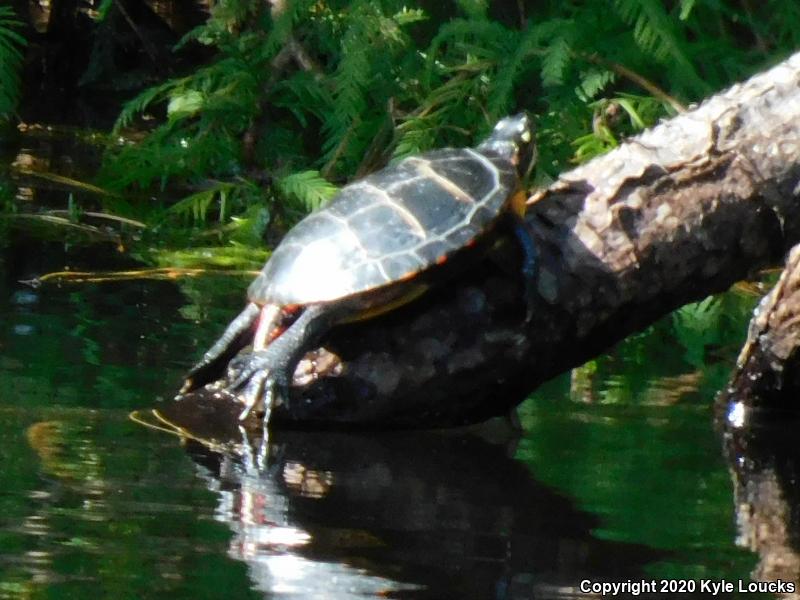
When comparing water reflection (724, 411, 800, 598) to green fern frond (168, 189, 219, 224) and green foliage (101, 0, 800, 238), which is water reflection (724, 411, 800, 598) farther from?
green fern frond (168, 189, 219, 224)

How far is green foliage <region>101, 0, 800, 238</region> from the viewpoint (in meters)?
4.98

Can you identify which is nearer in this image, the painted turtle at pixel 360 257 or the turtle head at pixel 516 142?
the painted turtle at pixel 360 257

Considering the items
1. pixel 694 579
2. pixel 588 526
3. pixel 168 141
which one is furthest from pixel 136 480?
pixel 168 141

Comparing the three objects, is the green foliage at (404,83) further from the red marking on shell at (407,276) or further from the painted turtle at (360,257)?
the red marking on shell at (407,276)

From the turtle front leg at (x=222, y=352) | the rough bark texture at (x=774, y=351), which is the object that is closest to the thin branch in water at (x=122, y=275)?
the turtle front leg at (x=222, y=352)

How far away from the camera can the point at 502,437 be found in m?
2.87

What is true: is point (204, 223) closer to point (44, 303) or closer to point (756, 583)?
point (44, 303)

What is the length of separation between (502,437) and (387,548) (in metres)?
0.85

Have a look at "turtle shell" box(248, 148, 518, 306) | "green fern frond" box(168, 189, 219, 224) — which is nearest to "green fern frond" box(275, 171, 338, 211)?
"green fern frond" box(168, 189, 219, 224)

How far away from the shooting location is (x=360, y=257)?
9.21 ft

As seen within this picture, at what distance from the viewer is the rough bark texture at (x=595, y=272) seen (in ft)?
9.30

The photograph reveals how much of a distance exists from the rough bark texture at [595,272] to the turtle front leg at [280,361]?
1.8 inches

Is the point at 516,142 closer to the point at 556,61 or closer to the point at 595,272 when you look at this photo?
the point at 595,272

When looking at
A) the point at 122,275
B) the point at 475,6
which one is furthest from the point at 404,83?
the point at 122,275
